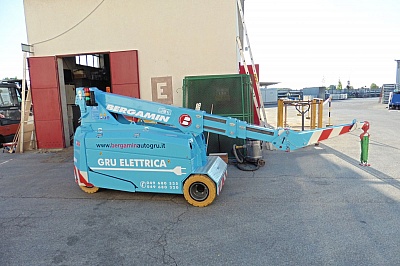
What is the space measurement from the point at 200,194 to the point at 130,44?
21.2 ft

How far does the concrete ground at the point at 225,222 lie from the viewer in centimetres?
334

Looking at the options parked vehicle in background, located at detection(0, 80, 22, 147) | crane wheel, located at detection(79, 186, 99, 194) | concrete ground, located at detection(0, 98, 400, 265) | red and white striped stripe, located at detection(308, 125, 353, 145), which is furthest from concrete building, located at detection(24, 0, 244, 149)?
crane wheel, located at detection(79, 186, 99, 194)

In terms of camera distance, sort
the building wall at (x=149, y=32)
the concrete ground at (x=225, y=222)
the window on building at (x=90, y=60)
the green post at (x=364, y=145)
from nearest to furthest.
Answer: the concrete ground at (x=225, y=222), the green post at (x=364, y=145), the building wall at (x=149, y=32), the window on building at (x=90, y=60)

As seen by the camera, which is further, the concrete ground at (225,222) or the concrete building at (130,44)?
the concrete building at (130,44)

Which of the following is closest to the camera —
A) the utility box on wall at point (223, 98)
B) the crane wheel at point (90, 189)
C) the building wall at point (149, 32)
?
the crane wheel at point (90, 189)

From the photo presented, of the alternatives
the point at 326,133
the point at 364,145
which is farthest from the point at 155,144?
the point at 364,145

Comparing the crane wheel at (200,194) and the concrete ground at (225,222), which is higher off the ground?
the crane wheel at (200,194)

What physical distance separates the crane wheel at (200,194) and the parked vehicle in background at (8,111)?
10.5m

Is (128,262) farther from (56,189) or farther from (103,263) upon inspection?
(56,189)

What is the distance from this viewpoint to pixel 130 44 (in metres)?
9.38

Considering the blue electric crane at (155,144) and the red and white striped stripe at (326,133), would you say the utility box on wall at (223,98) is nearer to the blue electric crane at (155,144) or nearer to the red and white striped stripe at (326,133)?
the blue electric crane at (155,144)

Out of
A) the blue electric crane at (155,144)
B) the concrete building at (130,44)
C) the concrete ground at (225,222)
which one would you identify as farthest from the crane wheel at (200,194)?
the concrete building at (130,44)

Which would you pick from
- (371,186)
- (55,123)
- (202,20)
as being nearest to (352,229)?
(371,186)

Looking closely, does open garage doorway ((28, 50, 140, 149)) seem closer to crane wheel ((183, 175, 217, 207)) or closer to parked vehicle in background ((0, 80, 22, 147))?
parked vehicle in background ((0, 80, 22, 147))
